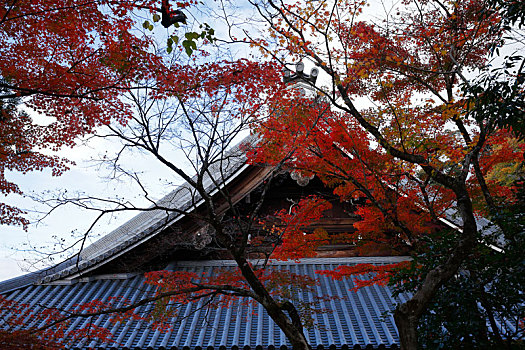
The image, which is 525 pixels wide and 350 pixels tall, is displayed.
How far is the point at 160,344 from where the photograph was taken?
6.43 meters

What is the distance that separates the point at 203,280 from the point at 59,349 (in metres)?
2.78

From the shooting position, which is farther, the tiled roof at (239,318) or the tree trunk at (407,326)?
the tiled roof at (239,318)

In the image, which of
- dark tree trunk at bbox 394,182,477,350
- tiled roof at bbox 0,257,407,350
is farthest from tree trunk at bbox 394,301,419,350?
tiled roof at bbox 0,257,407,350

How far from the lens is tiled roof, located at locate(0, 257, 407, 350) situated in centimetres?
636

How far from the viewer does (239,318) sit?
7.07 meters

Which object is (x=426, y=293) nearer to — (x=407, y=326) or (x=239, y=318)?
(x=407, y=326)

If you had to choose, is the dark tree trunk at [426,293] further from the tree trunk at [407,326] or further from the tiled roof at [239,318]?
the tiled roof at [239,318]

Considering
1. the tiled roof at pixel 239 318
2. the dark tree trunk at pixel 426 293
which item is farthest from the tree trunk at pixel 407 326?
the tiled roof at pixel 239 318

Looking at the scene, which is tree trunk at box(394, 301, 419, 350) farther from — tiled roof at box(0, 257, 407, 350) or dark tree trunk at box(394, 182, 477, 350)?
tiled roof at box(0, 257, 407, 350)

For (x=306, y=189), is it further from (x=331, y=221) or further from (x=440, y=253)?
(x=440, y=253)

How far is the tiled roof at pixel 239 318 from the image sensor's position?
636 cm

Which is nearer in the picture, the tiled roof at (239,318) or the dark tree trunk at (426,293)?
the dark tree trunk at (426,293)

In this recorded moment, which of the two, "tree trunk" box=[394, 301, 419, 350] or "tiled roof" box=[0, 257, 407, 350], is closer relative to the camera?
"tree trunk" box=[394, 301, 419, 350]

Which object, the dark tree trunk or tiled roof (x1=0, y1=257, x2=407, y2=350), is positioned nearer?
the dark tree trunk
